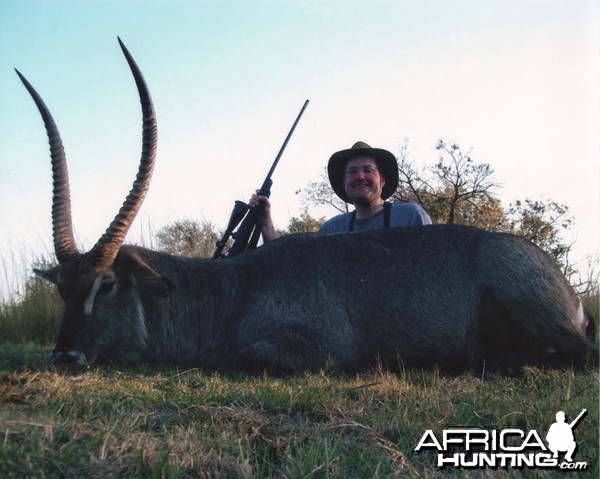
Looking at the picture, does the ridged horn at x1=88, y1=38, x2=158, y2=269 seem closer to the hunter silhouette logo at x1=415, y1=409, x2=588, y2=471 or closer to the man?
the man

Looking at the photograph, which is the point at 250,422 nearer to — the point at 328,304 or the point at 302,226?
the point at 328,304

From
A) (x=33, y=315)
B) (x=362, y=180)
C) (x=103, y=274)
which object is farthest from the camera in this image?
(x=33, y=315)

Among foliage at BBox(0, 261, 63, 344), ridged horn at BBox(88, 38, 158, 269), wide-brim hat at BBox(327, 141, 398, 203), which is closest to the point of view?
ridged horn at BBox(88, 38, 158, 269)

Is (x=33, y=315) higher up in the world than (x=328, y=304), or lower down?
lower down

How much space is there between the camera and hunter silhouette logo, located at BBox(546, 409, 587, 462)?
2.02m

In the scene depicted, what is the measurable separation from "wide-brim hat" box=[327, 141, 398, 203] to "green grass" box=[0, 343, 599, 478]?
142 inches

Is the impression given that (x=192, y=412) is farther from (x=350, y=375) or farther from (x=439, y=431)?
(x=350, y=375)

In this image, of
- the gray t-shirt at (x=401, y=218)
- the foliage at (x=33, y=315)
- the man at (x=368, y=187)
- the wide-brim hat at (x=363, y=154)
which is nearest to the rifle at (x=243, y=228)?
the man at (x=368, y=187)

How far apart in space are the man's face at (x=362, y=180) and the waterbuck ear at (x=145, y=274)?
2.86 m

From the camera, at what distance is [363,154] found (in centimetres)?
667

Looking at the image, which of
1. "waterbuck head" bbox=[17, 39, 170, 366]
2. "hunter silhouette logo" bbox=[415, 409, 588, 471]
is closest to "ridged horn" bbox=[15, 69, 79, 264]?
"waterbuck head" bbox=[17, 39, 170, 366]

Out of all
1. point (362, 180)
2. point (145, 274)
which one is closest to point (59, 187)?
point (145, 274)

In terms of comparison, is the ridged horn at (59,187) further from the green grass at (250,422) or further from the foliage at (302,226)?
the foliage at (302,226)

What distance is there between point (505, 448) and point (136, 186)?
2.93 meters
